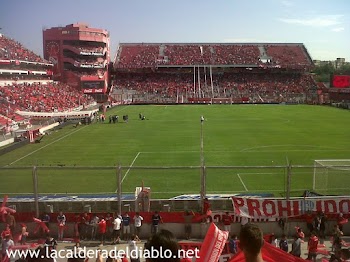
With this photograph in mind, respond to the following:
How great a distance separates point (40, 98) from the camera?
174 ft

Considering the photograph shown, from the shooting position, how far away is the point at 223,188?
61.0 ft

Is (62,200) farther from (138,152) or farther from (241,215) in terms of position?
(138,152)

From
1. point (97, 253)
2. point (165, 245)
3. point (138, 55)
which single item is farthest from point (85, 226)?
point (138, 55)

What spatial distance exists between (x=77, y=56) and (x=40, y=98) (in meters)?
28.2

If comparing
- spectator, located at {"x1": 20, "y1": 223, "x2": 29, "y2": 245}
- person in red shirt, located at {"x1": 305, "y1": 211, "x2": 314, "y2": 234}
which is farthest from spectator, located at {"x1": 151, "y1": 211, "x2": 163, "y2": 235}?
person in red shirt, located at {"x1": 305, "y1": 211, "x2": 314, "y2": 234}

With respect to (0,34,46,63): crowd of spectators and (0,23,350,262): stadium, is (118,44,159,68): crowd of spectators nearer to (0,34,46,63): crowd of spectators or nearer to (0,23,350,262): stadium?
(0,23,350,262): stadium

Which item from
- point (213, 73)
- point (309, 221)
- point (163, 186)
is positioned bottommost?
point (163, 186)

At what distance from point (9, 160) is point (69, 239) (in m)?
14.7

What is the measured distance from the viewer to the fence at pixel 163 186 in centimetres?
1388

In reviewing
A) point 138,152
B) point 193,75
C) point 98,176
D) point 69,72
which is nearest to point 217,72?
point 193,75

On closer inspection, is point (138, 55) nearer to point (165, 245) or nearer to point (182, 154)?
point (182, 154)

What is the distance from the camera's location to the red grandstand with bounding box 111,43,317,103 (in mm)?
79875

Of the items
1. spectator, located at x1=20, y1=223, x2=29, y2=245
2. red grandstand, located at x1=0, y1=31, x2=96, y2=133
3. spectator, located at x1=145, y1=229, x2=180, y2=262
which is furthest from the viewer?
red grandstand, located at x1=0, y1=31, x2=96, y2=133

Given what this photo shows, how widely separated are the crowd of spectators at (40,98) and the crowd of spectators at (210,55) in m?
25.6
